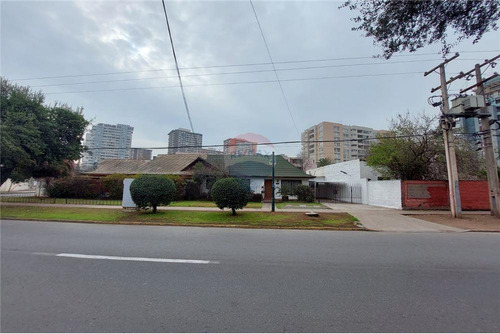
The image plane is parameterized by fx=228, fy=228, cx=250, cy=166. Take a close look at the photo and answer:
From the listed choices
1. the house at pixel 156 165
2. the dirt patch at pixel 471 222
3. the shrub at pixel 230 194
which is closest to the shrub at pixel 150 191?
the shrub at pixel 230 194

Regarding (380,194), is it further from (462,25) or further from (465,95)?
(462,25)

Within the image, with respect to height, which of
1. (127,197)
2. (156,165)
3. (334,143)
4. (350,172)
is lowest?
(127,197)

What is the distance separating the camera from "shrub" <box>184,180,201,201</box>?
70.0ft

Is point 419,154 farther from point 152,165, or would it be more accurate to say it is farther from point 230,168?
point 152,165

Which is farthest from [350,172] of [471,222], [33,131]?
[33,131]

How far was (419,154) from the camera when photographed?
1588 centimetres

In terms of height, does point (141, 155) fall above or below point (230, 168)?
above

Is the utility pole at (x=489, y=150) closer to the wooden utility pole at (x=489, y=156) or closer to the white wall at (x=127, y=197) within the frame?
the wooden utility pole at (x=489, y=156)

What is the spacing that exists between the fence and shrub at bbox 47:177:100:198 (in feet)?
79.1

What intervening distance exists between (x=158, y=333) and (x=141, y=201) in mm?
9723

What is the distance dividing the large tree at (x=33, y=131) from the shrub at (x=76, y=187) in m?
5.13

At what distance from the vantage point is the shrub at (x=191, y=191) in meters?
21.3

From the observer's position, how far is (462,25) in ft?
20.2

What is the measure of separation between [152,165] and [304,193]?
17005mm
